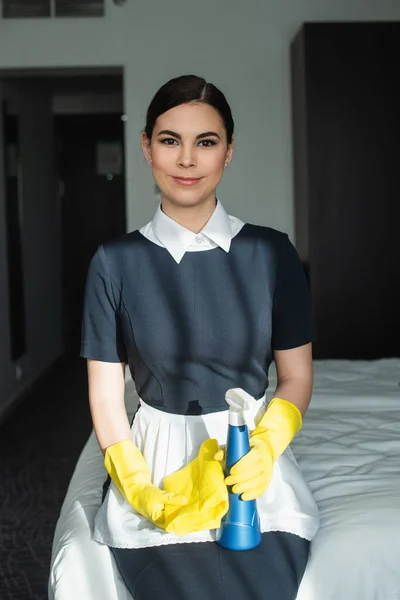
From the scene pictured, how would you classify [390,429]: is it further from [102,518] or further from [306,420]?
[102,518]

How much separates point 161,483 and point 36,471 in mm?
2403

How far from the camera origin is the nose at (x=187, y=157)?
140 centimetres

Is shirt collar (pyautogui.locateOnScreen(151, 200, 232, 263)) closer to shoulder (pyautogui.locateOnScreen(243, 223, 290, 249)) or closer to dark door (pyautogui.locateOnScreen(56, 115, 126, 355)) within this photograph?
shoulder (pyautogui.locateOnScreen(243, 223, 290, 249))

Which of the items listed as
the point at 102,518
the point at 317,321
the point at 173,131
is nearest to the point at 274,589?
the point at 102,518

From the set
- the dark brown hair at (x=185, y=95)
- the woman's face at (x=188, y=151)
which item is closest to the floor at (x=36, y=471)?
the woman's face at (x=188, y=151)

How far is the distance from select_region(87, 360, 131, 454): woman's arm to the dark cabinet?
2478mm

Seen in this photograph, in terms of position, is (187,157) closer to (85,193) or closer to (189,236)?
(189,236)

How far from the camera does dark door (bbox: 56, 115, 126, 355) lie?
A: 23.3ft

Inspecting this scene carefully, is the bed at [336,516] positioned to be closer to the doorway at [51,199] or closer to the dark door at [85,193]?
the doorway at [51,199]

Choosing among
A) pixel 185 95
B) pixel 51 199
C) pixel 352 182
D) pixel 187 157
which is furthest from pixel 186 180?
pixel 51 199

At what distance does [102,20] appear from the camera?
4133 mm

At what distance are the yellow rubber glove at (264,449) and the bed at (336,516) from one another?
201mm

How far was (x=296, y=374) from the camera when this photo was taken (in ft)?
4.94

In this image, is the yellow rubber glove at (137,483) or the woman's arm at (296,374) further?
the woman's arm at (296,374)
